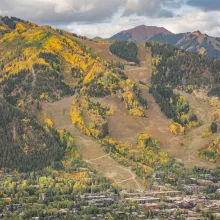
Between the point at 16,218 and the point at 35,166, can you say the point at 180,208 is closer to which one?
the point at 16,218

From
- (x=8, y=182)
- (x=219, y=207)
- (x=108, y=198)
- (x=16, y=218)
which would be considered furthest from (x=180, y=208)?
(x=8, y=182)

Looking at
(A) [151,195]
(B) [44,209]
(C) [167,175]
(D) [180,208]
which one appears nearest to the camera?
(B) [44,209]

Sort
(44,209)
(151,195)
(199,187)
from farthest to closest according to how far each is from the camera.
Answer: (199,187) → (151,195) → (44,209)

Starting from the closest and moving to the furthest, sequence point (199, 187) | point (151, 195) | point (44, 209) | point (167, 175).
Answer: point (44, 209), point (151, 195), point (199, 187), point (167, 175)

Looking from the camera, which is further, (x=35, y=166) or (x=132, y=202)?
(x=35, y=166)

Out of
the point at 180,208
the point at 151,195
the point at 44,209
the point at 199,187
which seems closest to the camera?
the point at 44,209

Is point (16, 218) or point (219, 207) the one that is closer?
point (16, 218)

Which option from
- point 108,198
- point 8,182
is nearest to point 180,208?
point 108,198

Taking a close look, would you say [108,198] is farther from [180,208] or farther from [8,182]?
[8,182]
